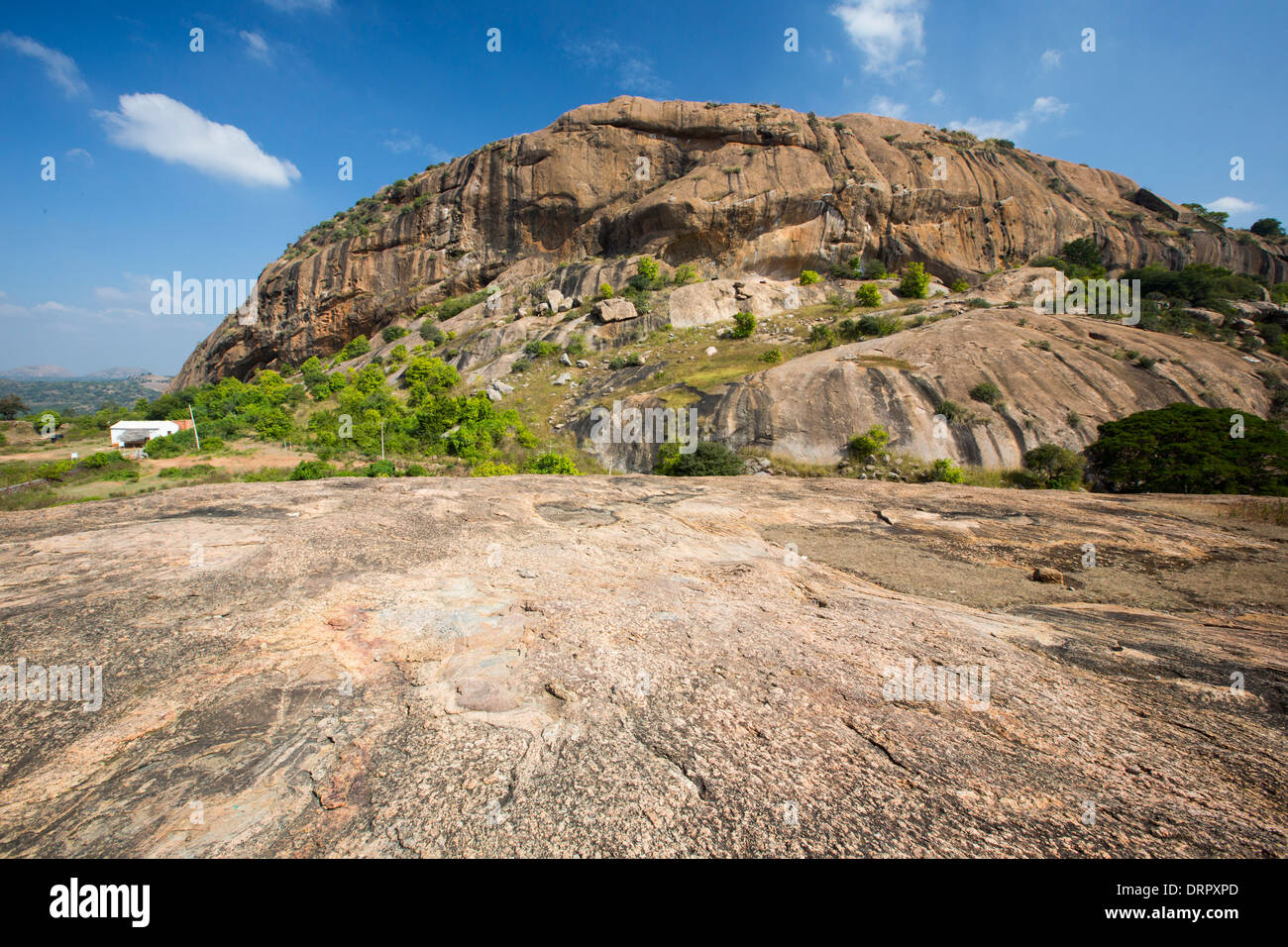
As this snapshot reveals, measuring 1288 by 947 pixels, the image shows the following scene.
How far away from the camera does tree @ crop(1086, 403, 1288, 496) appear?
13297 millimetres

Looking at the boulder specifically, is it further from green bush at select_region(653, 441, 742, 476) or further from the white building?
the white building

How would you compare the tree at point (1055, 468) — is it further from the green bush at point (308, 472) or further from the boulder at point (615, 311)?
the green bush at point (308, 472)

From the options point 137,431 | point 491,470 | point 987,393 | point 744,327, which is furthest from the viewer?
point 137,431

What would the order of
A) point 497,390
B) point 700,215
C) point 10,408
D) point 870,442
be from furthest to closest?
1. point 10,408
2. point 700,215
3. point 497,390
4. point 870,442

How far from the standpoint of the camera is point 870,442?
55.7ft

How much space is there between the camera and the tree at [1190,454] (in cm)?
1330

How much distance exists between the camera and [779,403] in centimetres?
1861

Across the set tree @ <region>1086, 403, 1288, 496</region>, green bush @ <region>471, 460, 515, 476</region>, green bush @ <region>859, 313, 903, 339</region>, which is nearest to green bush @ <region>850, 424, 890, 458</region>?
tree @ <region>1086, 403, 1288, 496</region>

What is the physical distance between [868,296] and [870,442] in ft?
67.9

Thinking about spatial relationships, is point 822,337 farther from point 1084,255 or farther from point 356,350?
point 356,350

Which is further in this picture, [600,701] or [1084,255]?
[1084,255]

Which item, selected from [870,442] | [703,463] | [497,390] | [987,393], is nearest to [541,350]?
[497,390]

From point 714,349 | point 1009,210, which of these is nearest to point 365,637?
point 714,349

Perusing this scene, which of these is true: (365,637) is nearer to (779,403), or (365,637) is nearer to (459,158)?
(779,403)
